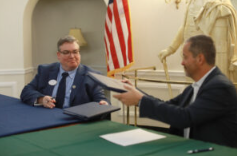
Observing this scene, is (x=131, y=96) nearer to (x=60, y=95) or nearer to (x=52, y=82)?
(x=60, y=95)

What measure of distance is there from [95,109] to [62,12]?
4896 millimetres

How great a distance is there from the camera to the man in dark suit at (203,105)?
6.43 feet

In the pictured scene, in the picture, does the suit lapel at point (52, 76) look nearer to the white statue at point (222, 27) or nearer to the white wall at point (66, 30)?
the white statue at point (222, 27)

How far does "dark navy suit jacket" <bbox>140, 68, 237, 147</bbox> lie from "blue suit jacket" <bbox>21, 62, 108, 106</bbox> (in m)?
1.20

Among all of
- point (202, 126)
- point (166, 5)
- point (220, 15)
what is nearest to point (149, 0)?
point (166, 5)

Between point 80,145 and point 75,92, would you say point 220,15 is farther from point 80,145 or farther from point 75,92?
point 80,145

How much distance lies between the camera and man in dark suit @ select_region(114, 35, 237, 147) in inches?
77.2

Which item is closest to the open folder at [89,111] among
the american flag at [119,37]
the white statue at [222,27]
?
the white statue at [222,27]

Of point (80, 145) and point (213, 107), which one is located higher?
point (213, 107)

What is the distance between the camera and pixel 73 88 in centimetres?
322

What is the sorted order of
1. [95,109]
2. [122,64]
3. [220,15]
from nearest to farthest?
[95,109] → [220,15] → [122,64]

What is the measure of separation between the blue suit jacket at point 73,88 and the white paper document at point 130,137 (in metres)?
1.11

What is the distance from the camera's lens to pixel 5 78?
587cm

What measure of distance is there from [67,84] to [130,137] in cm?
145
